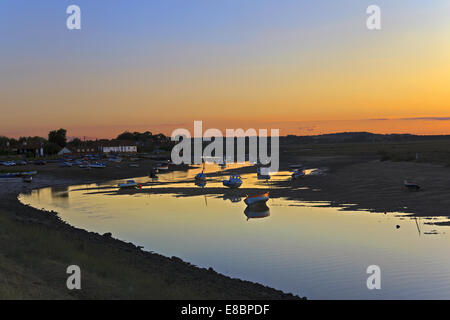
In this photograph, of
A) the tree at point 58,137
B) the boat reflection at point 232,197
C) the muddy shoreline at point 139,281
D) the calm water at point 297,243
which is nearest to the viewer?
the muddy shoreline at point 139,281

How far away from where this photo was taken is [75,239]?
76.9 ft

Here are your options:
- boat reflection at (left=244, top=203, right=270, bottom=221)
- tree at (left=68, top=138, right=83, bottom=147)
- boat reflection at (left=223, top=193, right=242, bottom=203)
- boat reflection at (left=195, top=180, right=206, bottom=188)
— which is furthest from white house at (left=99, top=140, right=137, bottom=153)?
boat reflection at (left=244, top=203, right=270, bottom=221)

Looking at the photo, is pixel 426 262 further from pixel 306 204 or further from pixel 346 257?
pixel 306 204

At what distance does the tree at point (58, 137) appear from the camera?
176875 millimetres

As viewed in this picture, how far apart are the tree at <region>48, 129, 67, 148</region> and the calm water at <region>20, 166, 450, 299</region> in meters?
144

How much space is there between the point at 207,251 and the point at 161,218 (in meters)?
11.9

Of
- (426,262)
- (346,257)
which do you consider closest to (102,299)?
(346,257)

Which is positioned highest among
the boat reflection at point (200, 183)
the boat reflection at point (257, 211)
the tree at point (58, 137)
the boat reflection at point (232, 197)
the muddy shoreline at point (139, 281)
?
the tree at point (58, 137)

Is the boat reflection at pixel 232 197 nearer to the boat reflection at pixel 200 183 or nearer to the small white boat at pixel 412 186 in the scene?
the boat reflection at pixel 200 183

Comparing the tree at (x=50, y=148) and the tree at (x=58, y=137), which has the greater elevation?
the tree at (x=58, y=137)

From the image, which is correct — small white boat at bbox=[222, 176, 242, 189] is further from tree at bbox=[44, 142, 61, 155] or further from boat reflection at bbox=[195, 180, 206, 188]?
tree at bbox=[44, 142, 61, 155]

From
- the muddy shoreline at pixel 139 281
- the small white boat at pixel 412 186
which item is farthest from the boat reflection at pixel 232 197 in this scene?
the muddy shoreline at pixel 139 281

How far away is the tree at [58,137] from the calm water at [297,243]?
14448 cm

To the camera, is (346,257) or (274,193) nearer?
(346,257)
